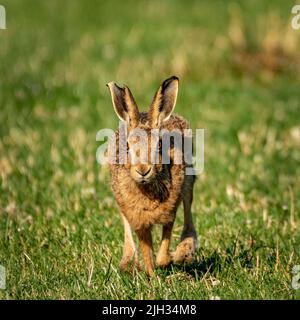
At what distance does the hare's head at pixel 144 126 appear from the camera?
600cm

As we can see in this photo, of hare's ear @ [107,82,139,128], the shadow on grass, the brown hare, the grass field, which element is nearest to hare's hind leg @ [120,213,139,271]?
the brown hare

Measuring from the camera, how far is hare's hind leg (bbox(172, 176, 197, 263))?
6844 millimetres

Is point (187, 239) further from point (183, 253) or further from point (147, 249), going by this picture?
point (147, 249)

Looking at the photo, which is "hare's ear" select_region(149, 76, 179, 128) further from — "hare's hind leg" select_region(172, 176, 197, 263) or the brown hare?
"hare's hind leg" select_region(172, 176, 197, 263)

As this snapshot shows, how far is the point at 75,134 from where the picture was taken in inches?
436

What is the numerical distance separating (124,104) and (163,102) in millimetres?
302

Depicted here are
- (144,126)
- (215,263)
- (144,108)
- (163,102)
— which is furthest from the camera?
(144,108)

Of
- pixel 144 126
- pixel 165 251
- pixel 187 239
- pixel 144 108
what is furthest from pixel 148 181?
pixel 144 108

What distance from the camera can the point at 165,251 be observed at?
262 inches

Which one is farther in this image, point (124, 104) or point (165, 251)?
point (165, 251)

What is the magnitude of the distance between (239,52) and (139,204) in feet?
29.0

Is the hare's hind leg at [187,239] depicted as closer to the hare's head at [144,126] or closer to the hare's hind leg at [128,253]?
the hare's hind leg at [128,253]

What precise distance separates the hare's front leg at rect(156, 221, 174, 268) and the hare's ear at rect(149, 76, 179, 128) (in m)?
0.89
